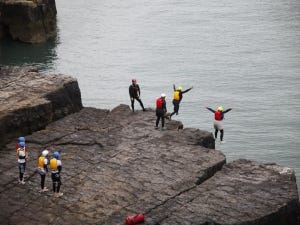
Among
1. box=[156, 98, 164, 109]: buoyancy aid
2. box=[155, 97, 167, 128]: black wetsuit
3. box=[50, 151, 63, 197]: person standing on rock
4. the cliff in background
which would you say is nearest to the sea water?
box=[155, 97, 167, 128]: black wetsuit

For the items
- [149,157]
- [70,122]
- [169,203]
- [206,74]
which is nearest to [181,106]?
[206,74]

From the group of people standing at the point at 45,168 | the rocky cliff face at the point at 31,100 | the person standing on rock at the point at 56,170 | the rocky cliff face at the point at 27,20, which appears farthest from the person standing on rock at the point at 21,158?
the rocky cliff face at the point at 27,20

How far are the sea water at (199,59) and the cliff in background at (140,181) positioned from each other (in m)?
9.13

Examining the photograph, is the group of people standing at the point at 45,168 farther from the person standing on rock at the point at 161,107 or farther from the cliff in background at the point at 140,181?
the person standing on rock at the point at 161,107

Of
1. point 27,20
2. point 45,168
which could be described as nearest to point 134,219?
point 45,168

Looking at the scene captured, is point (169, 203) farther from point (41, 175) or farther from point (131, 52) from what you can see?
point (131, 52)

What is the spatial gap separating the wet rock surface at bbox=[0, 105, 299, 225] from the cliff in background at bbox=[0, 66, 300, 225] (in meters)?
0.04

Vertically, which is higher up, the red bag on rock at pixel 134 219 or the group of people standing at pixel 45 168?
the group of people standing at pixel 45 168

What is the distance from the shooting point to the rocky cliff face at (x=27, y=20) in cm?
7012

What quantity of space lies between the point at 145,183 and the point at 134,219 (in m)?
3.60

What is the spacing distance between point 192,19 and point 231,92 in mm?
33000

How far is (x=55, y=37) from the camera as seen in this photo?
250 ft

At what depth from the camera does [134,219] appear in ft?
73.6

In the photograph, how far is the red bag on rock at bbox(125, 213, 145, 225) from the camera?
2233 centimetres
